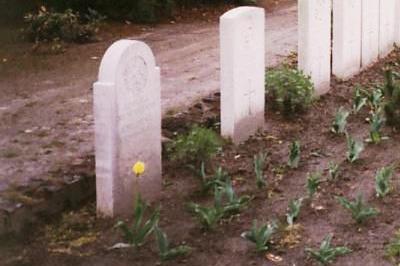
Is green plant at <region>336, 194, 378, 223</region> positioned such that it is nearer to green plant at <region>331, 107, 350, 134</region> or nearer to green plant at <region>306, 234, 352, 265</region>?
green plant at <region>306, 234, 352, 265</region>

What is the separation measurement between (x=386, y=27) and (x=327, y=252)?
6.66 meters

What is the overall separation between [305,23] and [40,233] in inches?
154

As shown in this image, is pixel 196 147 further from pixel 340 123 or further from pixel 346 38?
pixel 346 38

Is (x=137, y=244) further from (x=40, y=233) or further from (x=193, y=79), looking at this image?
(x=193, y=79)

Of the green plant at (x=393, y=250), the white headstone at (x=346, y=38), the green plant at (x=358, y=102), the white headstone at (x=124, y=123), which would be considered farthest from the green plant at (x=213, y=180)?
the white headstone at (x=346, y=38)

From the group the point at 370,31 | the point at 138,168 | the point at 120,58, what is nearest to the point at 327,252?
the point at 138,168

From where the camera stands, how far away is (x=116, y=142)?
5586 mm

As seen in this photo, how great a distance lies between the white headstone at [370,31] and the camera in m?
10.0

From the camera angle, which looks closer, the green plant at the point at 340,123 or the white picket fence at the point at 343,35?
Result: the green plant at the point at 340,123

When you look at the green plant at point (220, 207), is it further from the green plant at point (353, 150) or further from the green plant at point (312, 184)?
the green plant at point (353, 150)

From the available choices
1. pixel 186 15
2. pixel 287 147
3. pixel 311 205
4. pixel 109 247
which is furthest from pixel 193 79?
pixel 186 15

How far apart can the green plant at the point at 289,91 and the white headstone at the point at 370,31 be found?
2110 mm

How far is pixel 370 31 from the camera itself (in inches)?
406

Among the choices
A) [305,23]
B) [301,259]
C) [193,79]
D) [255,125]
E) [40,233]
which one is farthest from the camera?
[193,79]
